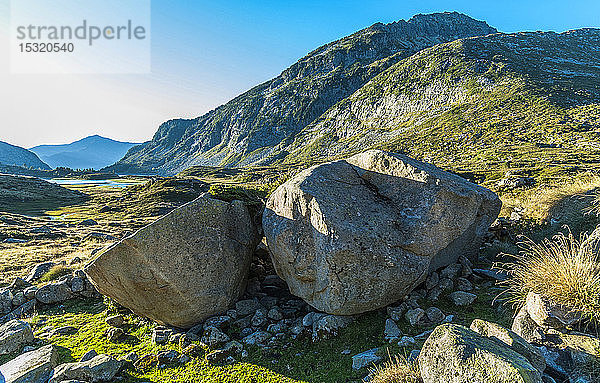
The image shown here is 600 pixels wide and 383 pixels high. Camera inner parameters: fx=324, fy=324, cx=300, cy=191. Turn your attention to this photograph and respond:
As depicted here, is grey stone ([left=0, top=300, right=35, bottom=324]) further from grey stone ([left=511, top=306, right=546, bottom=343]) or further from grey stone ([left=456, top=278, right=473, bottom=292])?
grey stone ([left=511, top=306, right=546, bottom=343])

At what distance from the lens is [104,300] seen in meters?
14.2

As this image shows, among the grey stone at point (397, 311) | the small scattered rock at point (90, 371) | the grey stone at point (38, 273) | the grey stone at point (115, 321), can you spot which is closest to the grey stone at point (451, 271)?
the grey stone at point (397, 311)

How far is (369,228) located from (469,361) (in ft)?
17.2

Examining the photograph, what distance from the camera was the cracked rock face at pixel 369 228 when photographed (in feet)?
31.7

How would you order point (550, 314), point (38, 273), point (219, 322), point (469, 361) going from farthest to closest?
1. point (38, 273)
2. point (219, 322)
3. point (550, 314)
4. point (469, 361)

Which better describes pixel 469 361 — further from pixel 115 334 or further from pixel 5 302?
pixel 5 302

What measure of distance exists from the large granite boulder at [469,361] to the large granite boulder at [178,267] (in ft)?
24.2

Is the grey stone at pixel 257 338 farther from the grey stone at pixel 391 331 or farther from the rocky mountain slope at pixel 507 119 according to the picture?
the rocky mountain slope at pixel 507 119

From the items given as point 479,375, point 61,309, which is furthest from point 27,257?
point 479,375

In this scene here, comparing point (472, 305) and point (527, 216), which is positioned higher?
point (527, 216)

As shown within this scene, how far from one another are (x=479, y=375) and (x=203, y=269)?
27.8ft

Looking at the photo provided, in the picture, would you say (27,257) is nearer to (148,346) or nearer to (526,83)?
(148,346)

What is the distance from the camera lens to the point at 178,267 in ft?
34.5

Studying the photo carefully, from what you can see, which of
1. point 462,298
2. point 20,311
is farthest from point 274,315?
point 20,311
